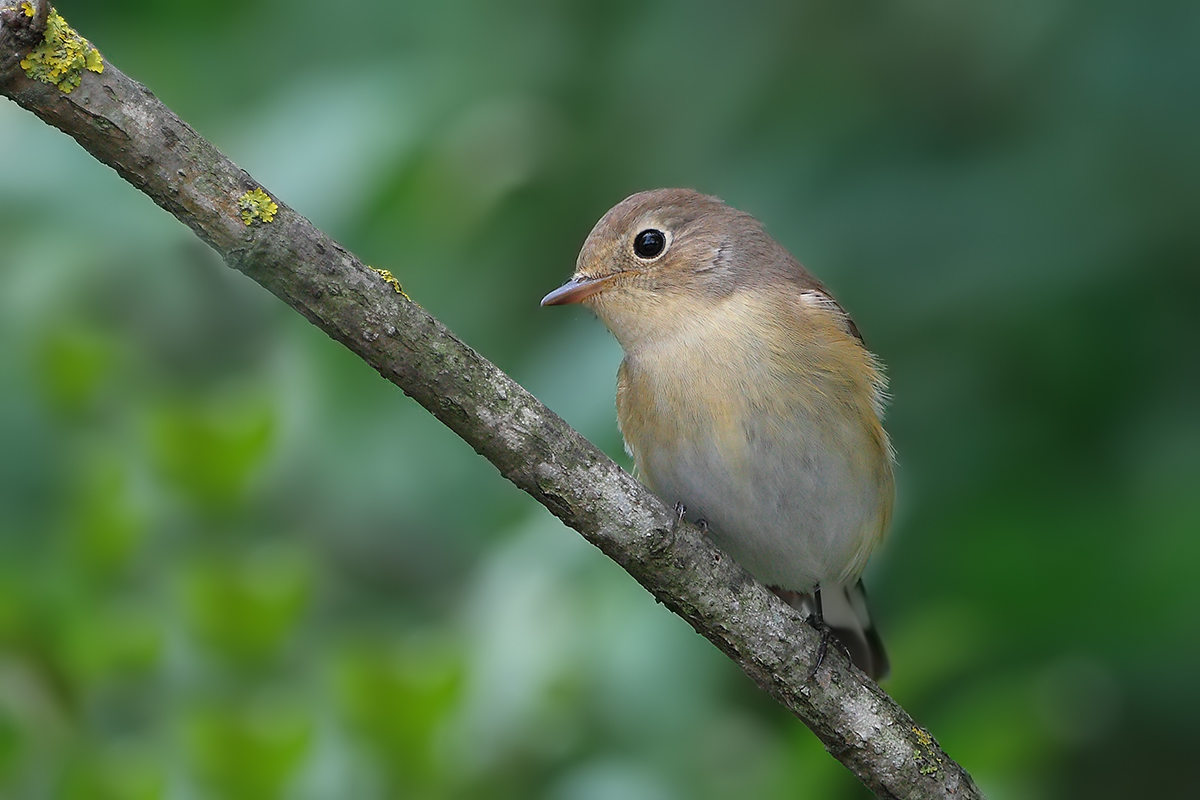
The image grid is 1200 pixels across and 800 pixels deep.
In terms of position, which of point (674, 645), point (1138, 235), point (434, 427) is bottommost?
point (674, 645)

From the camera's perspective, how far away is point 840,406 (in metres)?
3.91

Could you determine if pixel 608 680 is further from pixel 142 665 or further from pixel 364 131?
pixel 364 131

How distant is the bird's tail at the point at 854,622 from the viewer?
440cm

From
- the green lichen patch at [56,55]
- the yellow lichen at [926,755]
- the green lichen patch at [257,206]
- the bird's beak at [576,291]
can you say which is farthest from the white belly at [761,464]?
the green lichen patch at [56,55]

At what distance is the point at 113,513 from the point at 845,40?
3484 millimetres

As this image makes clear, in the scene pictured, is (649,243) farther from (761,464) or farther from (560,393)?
(761,464)

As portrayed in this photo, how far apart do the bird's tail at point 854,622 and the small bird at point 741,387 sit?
23 mm

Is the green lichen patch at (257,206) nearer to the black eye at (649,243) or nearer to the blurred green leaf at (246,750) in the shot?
the blurred green leaf at (246,750)

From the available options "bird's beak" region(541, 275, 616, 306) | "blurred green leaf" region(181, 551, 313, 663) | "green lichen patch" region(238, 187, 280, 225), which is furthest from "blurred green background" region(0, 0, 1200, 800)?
"green lichen patch" region(238, 187, 280, 225)

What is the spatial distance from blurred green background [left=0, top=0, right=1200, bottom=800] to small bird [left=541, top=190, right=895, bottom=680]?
1.19 feet

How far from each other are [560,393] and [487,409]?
6.54 ft

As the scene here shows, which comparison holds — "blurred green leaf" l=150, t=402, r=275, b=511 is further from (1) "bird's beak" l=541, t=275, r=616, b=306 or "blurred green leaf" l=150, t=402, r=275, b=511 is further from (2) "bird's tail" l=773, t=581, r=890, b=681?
(2) "bird's tail" l=773, t=581, r=890, b=681

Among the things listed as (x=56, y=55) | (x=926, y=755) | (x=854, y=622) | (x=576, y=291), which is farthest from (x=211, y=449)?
(x=854, y=622)

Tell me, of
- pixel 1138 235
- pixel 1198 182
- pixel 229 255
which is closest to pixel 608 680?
pixel 229 255
